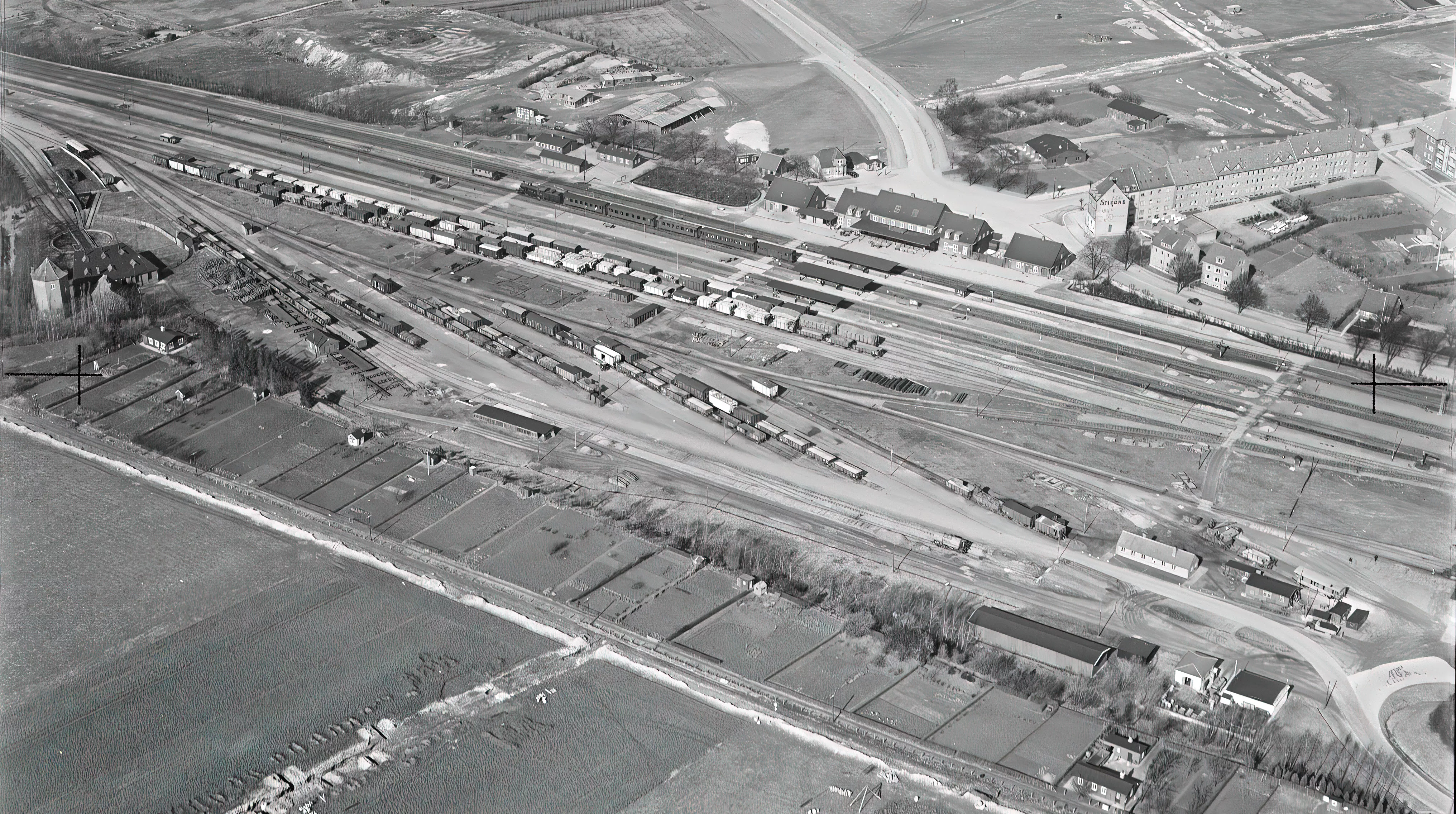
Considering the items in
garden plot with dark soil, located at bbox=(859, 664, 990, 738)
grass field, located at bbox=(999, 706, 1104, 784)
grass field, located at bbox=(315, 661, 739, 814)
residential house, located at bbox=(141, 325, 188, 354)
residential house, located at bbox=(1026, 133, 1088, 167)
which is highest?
residential house, located at bbox=(1026, 133, 1088, 167)

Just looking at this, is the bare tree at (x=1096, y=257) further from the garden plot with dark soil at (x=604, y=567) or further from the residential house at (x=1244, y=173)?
the garden plot with dark soil at (x=604, y=567)

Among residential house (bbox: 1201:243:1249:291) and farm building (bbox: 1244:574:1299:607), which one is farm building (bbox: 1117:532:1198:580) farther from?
residential house (bbox: 1201:243:1249:291)

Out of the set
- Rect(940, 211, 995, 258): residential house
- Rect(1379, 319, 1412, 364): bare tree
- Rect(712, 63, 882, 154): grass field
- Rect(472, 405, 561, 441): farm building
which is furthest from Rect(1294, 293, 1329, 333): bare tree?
Rect(472, 405, 561, 441): farm building

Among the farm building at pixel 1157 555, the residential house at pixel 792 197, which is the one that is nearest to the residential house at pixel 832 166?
the residential house at pixel 792 197

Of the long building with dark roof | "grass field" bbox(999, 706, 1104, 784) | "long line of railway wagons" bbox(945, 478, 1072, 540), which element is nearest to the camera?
"grass field" bbox(999, 706, 1104, 784)

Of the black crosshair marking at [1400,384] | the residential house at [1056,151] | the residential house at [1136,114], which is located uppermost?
the residential house at [1136,114]

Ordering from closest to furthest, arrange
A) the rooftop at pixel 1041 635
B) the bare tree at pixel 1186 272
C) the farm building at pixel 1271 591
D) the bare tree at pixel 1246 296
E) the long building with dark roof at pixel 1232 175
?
the rooftop at pixel 1041 635, the farm building at pixel 1271 591, the bare tree at pixel 1246 296, the bare tree at pixel 1186 272, the long building with dark roof at pixel 1232 175

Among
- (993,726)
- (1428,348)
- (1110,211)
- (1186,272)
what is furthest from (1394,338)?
(993,726)
